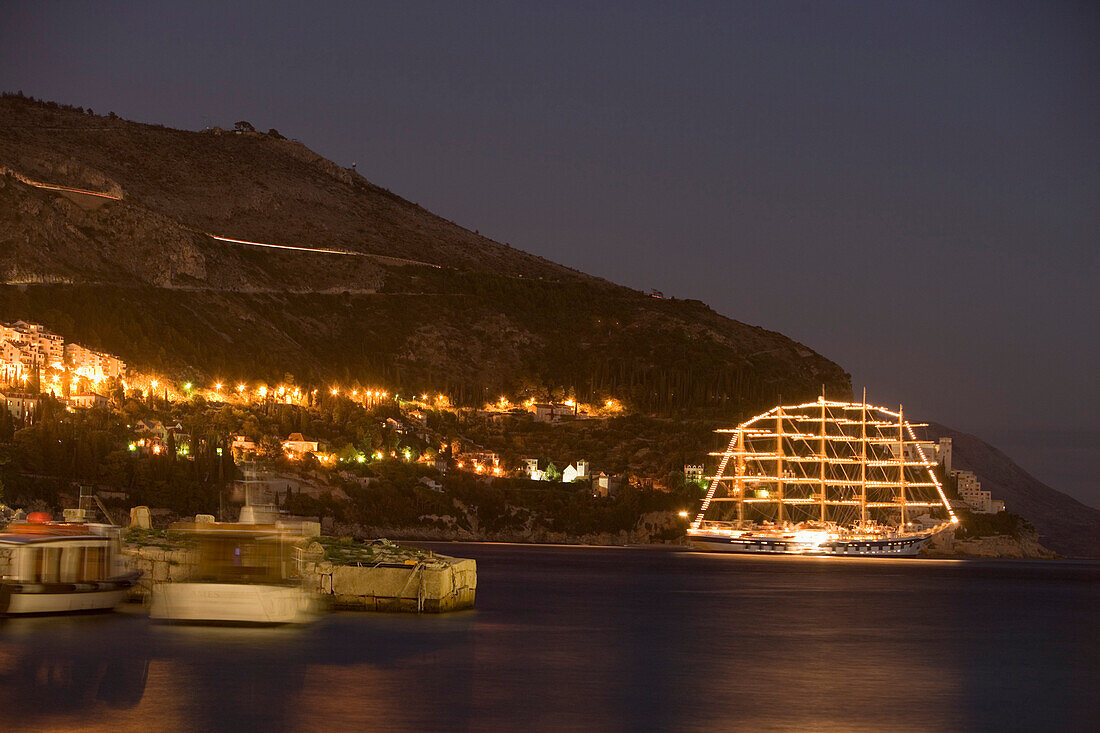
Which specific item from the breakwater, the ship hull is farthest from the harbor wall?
the ship hull

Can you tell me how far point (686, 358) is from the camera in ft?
629

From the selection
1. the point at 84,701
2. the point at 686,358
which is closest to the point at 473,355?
the point at 686,358

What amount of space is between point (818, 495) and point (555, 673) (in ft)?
454

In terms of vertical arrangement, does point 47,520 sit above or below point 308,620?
above

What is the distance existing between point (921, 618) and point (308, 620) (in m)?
26.4

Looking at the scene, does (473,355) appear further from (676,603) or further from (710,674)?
(710,674)

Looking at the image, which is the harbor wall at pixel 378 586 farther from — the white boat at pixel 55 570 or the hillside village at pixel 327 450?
the hillside village at pixel 327 450

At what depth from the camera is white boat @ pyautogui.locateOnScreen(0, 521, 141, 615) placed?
33803mm

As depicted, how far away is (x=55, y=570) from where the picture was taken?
114 ft

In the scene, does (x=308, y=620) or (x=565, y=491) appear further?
(x=565, y=491)

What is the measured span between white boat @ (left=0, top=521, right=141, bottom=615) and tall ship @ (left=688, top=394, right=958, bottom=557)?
10739 centimetres

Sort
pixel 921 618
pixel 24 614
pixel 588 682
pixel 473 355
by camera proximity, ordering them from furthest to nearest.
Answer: pixel 473 355 → pixel 921 618 → pixel 24 614 → pixel 588 682

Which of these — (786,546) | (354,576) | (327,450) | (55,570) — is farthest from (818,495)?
(55,570)

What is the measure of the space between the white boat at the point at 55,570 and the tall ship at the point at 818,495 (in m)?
107
